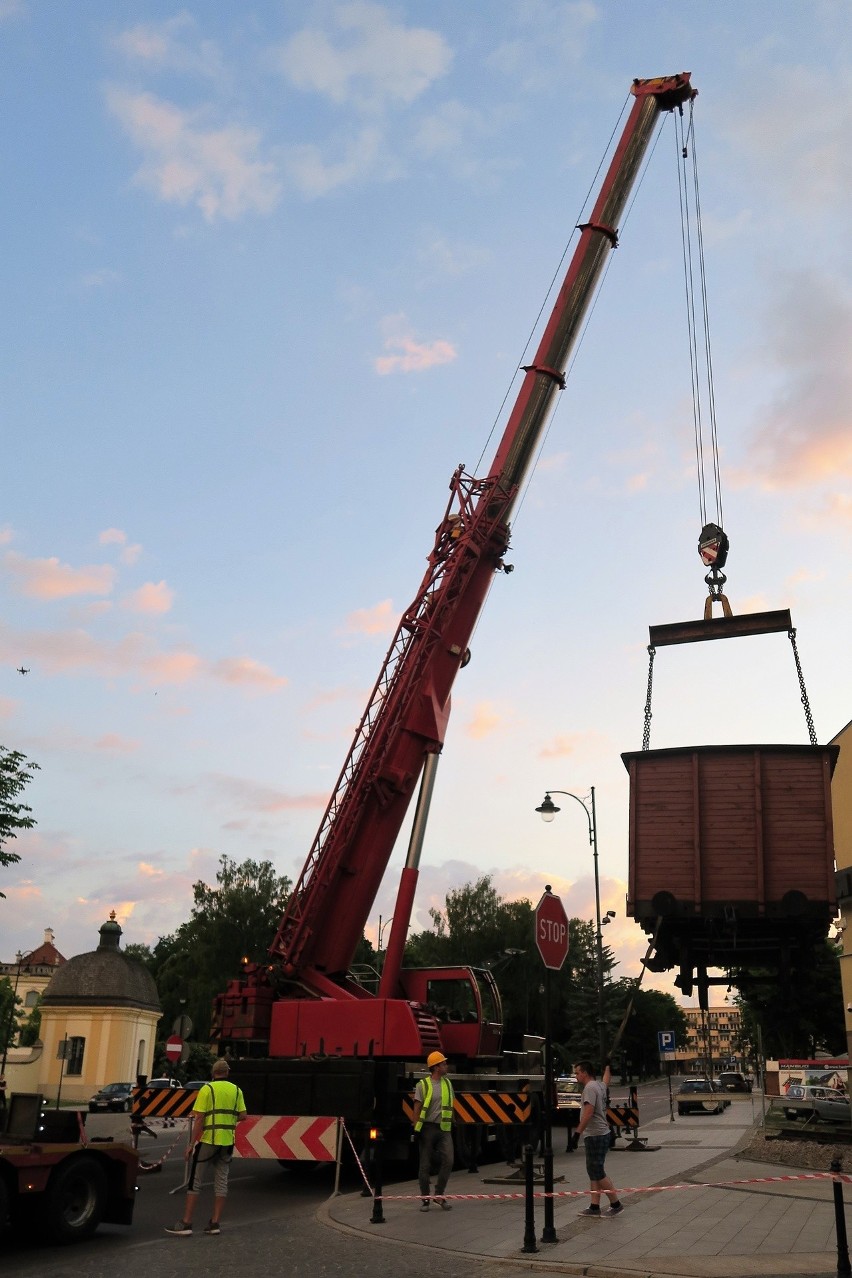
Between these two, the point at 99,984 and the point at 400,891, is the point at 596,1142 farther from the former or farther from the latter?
the point at 99,984

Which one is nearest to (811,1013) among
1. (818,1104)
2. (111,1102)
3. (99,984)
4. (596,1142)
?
(818,1104)

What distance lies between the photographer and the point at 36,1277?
25.2 feet

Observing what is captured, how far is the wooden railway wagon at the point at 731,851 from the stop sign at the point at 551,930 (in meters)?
2.51

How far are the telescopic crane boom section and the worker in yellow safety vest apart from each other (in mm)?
3227

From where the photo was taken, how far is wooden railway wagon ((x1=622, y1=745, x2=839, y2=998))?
39.1 feet

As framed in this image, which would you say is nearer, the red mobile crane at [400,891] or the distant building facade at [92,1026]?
the red mobile crane at [400,891]

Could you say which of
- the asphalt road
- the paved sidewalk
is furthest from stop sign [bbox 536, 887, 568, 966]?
the asphalt road

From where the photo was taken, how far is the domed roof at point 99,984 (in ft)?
147

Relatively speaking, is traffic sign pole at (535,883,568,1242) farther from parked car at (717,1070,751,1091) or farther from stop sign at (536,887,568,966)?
parked car at (717,1070,751,1091)

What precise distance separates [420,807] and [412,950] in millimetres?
54276

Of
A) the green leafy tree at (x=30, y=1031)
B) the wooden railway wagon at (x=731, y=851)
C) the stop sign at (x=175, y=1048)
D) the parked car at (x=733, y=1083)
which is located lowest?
the green leafy tree at (x=30, y=1031)

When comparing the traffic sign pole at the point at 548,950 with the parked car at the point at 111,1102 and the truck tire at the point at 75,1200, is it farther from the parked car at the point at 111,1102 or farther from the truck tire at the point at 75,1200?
the parked car at the point at 111,1102

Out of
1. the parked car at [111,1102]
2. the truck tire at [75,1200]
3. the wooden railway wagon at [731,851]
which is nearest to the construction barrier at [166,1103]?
the truck tire at [75,1200]

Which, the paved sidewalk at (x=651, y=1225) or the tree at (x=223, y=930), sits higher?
the tree at (x=223, y=930)
